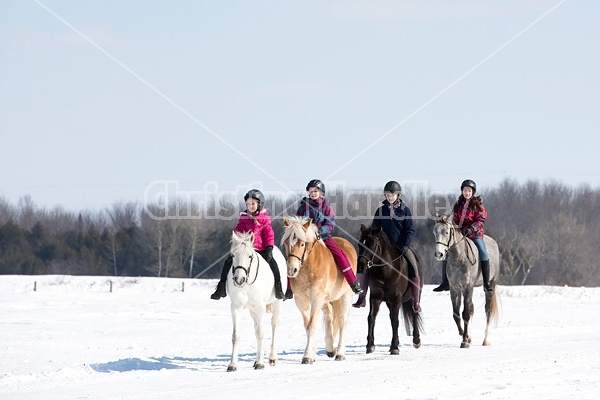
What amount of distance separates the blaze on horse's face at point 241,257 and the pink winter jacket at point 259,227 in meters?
0.67

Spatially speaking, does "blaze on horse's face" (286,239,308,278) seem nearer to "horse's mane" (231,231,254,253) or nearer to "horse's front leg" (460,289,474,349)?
"horse's mane" (231,231,254,253)

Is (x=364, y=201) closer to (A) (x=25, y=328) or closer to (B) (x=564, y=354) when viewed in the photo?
(A) (x=25, y=328)

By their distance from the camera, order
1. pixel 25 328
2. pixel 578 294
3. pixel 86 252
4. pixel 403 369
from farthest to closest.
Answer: pixel 86 252, pixel 578 294, pixel 25 328, pixel 403 369

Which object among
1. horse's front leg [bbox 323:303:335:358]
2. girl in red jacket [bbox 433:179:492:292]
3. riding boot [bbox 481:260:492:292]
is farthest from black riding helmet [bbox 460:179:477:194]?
horse's front leg [bbox 323:303:335:358]

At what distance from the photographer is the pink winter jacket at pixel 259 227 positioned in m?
13.1

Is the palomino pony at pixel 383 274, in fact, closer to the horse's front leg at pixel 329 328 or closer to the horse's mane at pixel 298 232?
the horse's front leg at pixel 329 328

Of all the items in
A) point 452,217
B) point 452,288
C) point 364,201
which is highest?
point 364,201

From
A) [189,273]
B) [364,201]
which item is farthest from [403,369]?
[364,201]

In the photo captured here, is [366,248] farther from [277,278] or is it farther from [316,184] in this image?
[277,278]

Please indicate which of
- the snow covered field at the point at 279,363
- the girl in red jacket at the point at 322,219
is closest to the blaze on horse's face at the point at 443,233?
the snow covered field at the point at 279,363

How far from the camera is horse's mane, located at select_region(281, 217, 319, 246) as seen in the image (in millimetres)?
12758

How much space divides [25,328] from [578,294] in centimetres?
2581

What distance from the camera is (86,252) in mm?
74000

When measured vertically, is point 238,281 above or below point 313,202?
below
